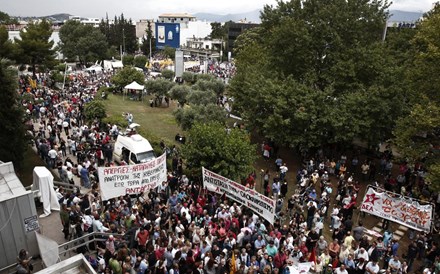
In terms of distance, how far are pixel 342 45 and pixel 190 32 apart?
403ft

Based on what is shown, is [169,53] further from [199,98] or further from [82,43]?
[199,98]

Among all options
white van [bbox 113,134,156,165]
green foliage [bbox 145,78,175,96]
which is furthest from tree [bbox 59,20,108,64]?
white van [bbox 113,134,156,165]

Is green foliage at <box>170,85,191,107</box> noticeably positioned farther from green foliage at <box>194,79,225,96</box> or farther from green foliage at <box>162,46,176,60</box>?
green foliage at <box>162,46,176,60</box>

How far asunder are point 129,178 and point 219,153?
16.0 ft

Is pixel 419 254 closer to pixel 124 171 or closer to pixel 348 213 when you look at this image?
pixel 348 213

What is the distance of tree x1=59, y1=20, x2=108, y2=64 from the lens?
70.8 metres

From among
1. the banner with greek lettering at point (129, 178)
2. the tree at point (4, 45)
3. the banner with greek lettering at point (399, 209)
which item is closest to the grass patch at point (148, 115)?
the banner with greek lettering at point (129, 178)

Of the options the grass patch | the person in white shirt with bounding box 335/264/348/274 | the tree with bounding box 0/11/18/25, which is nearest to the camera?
the person in white shirt with bounding box 335/264/348/274

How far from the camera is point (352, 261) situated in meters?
12.1

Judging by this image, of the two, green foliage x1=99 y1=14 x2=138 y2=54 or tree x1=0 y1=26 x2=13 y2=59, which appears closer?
tree x1=0 y1=26 x2=13 y2=59

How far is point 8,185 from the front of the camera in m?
11.1

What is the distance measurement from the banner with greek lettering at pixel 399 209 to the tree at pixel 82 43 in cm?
6703

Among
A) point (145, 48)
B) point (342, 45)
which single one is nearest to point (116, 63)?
point (145, 48)

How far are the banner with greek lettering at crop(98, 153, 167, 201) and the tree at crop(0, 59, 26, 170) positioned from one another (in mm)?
6928
